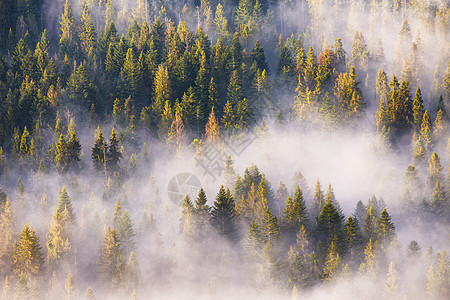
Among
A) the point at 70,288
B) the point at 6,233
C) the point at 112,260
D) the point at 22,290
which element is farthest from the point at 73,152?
the point at 22,290

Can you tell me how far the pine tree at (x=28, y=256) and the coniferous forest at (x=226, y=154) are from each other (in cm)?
42

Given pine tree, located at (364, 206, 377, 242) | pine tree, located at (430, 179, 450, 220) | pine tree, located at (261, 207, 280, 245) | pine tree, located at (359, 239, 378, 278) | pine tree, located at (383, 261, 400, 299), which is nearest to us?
pine tree, located at (383, 261, 400, 299)

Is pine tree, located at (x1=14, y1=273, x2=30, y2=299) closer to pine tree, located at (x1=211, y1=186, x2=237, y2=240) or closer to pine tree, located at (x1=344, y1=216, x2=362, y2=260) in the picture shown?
pine tree, located at (x1=211, y1=186, x2=237, y2=240)

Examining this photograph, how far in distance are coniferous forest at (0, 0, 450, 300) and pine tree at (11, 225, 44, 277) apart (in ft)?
1.39

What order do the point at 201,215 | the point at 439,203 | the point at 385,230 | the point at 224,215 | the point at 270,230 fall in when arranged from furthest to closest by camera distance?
the point at 439,203, the point at 224,215, the point at 201,215, the point at 270,230, the point at 385,230

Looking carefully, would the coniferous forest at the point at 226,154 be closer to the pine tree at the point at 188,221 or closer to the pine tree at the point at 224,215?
the pine tree at the point at 224,215

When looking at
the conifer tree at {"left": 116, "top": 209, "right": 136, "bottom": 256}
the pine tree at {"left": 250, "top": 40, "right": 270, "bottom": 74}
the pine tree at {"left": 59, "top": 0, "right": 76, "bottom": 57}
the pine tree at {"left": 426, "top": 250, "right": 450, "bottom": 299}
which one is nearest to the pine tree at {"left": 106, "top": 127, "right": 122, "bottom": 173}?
the conifer tree at {"left": 116, "top": 209, "right": 136, "bottom": 256}

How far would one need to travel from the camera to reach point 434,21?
154 metres

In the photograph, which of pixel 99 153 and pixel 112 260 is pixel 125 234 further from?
pixel 99 153

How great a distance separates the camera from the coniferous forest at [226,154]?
105 metres

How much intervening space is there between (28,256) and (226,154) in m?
37.9

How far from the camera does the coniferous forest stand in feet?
343

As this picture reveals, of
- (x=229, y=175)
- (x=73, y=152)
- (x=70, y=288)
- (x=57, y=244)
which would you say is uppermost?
(x=73, y=152)

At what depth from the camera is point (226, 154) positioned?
124 meters
